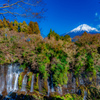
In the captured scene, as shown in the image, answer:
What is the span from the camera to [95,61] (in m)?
8.45

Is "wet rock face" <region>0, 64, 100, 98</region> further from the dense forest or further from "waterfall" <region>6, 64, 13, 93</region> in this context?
the dense forest

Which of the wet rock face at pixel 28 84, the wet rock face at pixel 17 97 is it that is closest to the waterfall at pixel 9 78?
the wet rock face at pixel 28 84

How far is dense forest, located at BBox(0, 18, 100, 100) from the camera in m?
7.62

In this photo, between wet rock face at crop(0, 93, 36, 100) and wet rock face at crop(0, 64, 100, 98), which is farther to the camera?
wet rock face at crop(0, 64, 100, 98)

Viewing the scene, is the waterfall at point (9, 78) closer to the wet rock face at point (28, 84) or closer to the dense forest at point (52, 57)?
the wet rock face at point (28, 84)

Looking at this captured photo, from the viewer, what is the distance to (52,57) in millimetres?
8375

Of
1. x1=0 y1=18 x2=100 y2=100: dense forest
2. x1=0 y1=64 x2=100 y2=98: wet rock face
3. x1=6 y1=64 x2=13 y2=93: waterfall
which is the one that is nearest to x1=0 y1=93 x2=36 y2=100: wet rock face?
x1=0 y1=64 x2=100 y2=98: wet rock face

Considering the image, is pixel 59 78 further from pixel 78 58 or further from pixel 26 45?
pixel 26 45

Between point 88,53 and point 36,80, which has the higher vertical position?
point 88,53

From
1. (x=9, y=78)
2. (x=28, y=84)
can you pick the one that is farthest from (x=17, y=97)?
(x=9, y=78)

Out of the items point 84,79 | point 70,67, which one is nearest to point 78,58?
point 70,67

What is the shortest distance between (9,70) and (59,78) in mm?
6086

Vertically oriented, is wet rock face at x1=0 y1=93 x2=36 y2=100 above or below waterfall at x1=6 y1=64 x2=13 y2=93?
below

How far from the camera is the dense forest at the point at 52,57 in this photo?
7.62m
